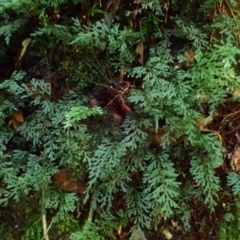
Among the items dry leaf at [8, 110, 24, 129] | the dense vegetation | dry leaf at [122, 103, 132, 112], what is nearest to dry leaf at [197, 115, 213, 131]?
the dense vegetation

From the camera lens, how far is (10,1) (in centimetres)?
107

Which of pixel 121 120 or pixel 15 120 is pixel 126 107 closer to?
pixel 121 120

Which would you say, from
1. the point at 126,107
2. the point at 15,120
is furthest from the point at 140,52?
the point at 15,120

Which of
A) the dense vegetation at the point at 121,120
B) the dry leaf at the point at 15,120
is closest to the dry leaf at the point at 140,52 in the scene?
the dense vegetation at the point at 121,120

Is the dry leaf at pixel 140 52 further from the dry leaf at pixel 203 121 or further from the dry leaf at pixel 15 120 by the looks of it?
the dry leaf at pixel 15 120

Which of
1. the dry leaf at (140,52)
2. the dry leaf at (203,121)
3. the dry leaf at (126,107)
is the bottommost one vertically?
the dry leaf at (203,121)

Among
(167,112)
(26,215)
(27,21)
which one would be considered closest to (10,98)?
(27,21)

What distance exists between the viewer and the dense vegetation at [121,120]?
1.08m

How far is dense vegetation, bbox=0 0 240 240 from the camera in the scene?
108 cm

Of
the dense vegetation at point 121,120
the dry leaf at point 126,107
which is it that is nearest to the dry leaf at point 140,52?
the dense vegetation at point 121,120

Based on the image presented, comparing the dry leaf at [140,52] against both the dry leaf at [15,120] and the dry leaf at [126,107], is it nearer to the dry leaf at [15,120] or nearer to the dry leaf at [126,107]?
the dry leaf at [126,107]

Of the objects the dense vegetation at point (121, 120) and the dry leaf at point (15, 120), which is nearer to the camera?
the dense vegetation at point (121, 120)

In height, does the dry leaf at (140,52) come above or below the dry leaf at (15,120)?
above

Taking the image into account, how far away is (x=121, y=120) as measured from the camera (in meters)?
1.13
